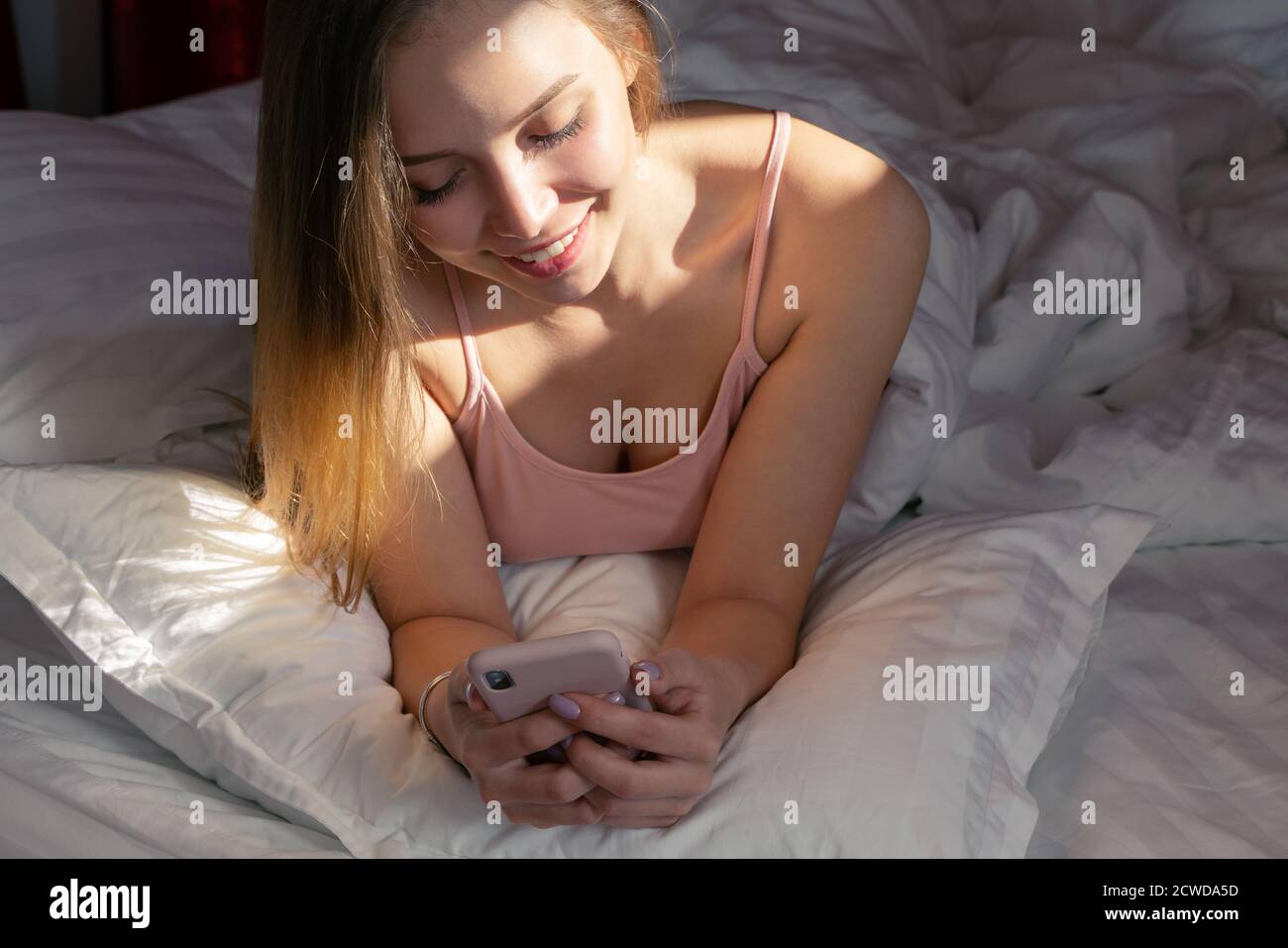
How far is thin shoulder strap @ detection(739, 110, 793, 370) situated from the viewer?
43.1 inches

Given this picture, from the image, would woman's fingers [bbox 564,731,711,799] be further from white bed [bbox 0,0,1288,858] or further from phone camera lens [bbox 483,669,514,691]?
white bed [bbox 0,0,1288,858]

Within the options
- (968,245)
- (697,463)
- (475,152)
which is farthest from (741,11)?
(475,152)

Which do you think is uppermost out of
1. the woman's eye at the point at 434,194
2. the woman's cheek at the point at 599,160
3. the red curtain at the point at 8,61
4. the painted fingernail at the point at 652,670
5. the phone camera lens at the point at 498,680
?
the red curtain at the point at 8,61

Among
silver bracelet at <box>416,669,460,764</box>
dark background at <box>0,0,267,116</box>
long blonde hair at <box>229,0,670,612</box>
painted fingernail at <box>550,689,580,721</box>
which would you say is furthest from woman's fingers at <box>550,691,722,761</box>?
dark background at <box>0,0,267,116</box>

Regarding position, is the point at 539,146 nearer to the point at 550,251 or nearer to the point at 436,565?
the point at 550,251

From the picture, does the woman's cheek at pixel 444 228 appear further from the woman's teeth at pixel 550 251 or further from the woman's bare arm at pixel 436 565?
the woman's bare arm at pixel 436 565

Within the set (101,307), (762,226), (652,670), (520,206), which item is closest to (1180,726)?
(652,670)

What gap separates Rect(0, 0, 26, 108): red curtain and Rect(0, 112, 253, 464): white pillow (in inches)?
25.4

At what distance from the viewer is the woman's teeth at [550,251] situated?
95 centimetres

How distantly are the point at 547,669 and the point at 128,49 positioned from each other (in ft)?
5.41

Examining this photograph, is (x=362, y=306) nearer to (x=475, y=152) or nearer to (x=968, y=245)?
(x=475, y=152)

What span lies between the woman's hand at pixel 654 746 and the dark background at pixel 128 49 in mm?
1511

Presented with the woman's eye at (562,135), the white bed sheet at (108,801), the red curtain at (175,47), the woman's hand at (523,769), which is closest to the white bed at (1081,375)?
the white bed sheet at (108,801)
